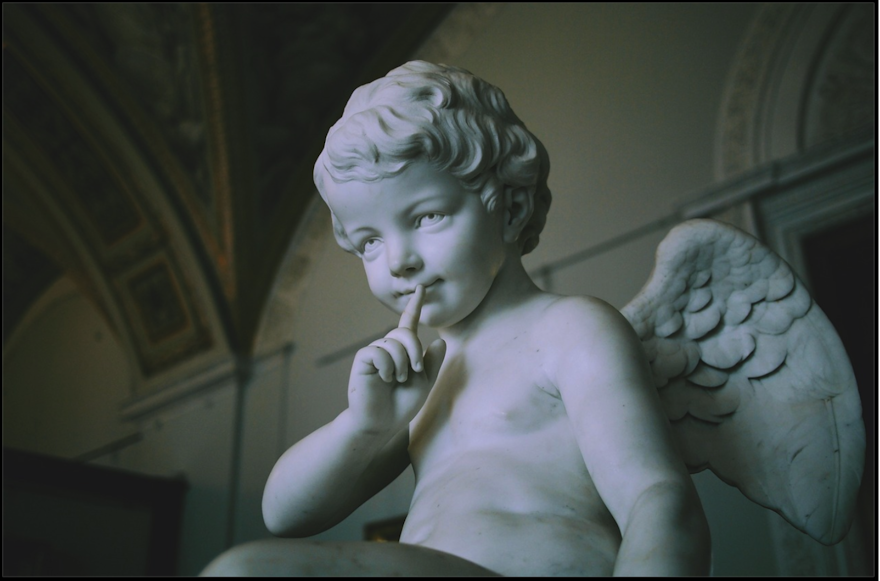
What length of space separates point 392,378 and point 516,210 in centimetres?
47

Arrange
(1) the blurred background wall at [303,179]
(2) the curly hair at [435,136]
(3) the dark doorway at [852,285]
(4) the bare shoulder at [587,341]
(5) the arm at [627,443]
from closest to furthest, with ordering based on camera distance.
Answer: (5) the arm at [627,443] < (4) the bare shoulder at [587,341] < (2) the curly hair at [435,136] < (3) the dark doorway at [852,285] < (1) the blurred background wall at [303,179]

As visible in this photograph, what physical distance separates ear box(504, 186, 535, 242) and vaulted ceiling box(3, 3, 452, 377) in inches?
238

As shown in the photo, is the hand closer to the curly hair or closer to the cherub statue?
the cherub statue

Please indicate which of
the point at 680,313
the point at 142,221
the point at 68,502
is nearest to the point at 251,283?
the point at 142,221

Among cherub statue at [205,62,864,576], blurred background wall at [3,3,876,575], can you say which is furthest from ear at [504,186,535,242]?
blurred background wall at [3,3,876,575]

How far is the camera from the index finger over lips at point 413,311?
163cm

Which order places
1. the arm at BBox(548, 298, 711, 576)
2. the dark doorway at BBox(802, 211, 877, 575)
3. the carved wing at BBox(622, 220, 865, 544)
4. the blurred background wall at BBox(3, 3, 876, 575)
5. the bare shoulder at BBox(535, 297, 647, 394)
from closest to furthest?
the arm at BBox(548, 298, 711, 576)
the bare shoulder at BBox(535, 297, 647, 394)
the carved wing at BBox(622, 220, 865, 544)
the dark doorway at BBox(802, 211, 877, 575)
the blurred background wall at BBox(3, 3, 876, 575)

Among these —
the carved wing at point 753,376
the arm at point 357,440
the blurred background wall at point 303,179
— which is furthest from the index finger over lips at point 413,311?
the blurred background wall at point 303,179

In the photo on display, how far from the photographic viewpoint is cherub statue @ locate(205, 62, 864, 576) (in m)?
1.38

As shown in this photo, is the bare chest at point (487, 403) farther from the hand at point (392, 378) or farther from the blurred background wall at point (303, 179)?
the blurred background wall at point (303, 179)

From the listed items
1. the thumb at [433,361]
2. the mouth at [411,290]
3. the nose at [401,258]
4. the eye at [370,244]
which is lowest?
the thumb at [433,361]

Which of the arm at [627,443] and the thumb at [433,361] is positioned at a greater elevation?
the thumb at [433,361]

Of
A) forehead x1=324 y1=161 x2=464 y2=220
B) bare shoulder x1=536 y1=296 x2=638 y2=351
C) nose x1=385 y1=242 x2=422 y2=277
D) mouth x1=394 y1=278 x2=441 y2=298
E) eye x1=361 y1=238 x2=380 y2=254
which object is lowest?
bare shoulder x1=536 y1=296 x2=638 y2=351

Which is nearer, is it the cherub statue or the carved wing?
the cherub statue
